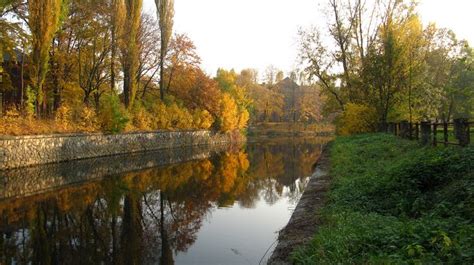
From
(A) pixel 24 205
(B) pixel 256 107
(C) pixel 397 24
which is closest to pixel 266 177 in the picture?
(A) pixel 24 205

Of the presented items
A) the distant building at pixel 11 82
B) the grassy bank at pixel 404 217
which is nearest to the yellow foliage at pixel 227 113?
the distant building at pixel 11 82

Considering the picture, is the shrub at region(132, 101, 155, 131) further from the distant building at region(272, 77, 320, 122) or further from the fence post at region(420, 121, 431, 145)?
the distant building at region(272, 77, 320, 122)

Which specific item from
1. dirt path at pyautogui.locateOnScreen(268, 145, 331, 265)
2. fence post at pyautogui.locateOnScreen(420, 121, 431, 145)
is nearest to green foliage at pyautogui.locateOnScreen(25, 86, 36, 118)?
dirt path at pyautogui.locateOnScreen(268, 145, 331, 265)

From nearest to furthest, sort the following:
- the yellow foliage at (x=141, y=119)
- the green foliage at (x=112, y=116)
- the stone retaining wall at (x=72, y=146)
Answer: the stone retaining wall at (x=72, y=146) → the green foliage at (x=112, y=116) → the yellow foliage at (x=141, y=119)

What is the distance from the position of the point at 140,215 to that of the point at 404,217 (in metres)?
6.34

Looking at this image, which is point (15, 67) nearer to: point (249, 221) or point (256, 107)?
point (249, 221)

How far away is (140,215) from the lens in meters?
9.79

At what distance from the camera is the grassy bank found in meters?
4.15

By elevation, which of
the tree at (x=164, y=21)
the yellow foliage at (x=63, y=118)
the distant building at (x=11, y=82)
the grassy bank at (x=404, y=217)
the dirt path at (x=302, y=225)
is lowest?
the dirt path at (x=302, y=225)

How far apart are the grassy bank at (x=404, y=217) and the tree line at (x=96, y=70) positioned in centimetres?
1681

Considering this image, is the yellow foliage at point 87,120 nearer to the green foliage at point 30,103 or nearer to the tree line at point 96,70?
the tree line at point 96,70

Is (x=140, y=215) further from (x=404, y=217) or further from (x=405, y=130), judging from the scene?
(x=405, y=130)

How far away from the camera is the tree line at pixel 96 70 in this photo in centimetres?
2016

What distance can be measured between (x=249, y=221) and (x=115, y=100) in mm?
18414
